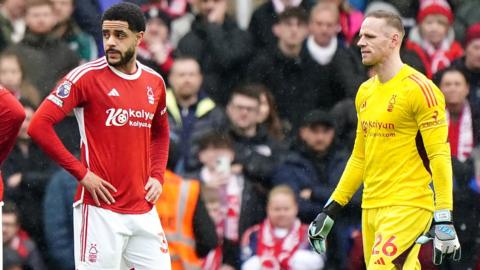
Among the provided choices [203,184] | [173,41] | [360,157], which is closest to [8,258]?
[203,184]

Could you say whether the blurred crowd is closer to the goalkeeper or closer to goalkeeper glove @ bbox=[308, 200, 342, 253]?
goalkeeper glove @ bbox=[308, 200, 342, 253]

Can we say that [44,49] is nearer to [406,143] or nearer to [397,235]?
[406,143]

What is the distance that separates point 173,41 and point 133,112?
3.72m

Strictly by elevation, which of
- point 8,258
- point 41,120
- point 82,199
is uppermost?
point 41,120

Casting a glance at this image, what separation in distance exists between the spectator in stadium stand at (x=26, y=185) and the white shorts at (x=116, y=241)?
2831 millimetres

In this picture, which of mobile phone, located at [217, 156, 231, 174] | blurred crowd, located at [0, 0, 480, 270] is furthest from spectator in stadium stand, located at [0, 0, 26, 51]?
mobile phone, located at [217, 156, 231, 174]

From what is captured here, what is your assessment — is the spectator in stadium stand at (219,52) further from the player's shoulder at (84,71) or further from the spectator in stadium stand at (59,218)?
the player's shoulder at (84,71)

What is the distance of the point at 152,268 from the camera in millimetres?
8773

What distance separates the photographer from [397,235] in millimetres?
8422

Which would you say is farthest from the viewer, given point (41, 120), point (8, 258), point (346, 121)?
point (346, 121)

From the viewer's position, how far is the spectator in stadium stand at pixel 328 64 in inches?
480

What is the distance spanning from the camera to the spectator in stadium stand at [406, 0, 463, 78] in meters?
12.5

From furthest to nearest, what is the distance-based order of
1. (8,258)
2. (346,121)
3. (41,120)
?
(346,121)
(8,258)
(41,120)

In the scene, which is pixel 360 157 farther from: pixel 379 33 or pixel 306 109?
pixel 306 109
